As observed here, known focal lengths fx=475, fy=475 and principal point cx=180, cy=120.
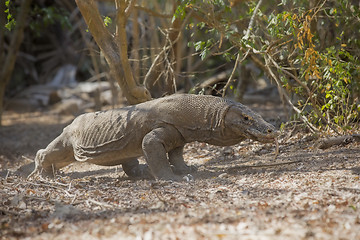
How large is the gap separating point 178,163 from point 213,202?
167 cm

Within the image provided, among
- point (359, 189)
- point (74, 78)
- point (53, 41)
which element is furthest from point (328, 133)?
point (53, 41)

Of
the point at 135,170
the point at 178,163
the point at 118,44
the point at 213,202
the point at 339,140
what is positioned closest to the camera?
the point at 213,202

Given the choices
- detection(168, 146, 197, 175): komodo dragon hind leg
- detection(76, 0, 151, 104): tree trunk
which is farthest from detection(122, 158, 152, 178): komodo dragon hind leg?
detection(76, 0, 151, 104): tree trunk

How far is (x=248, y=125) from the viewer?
5109mm

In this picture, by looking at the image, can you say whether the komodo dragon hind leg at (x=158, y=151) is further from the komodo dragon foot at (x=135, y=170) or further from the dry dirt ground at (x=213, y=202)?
the komodo dragon foot at (x=135, y=170)

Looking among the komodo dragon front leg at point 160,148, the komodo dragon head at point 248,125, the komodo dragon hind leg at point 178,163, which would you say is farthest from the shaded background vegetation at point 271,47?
the komodo dragon hind leg at point 178,163

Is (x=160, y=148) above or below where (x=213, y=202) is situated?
above

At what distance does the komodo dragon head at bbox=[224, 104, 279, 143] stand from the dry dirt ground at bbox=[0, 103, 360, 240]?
0.44 m

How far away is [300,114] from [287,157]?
0.74 metres

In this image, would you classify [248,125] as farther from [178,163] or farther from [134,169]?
[134,169]

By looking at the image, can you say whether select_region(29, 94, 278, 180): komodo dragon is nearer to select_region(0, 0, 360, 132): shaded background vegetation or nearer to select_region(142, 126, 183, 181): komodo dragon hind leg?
select_region(142, 126, 183, 181): komodo dragon hind leg

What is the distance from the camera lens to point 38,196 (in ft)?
14.9

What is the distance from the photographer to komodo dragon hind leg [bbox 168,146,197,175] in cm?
573

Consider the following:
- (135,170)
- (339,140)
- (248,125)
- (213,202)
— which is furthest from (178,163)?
(339,140)
